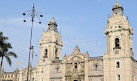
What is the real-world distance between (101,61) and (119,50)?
482 centimetres

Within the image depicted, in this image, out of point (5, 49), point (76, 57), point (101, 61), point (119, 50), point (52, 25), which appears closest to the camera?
point (5, 49)

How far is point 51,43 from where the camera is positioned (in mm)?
62656

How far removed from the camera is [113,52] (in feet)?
172

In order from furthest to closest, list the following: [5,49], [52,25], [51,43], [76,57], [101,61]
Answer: [52,25]
[51,43]
[76,57]
[101,61]
[5,49]

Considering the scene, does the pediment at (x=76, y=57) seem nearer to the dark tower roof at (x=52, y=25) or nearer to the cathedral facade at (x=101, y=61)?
the cathedral facade at (x=101, y=61)

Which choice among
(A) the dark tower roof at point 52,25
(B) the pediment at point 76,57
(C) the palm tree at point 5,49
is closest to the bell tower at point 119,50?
(B) the pediment at point 76,57

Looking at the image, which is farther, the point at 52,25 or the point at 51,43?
the point at 52,25

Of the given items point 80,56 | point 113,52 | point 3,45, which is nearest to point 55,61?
point 80,56

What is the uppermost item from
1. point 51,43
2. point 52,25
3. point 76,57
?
point 52,25

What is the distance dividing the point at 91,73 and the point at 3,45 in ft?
78.9

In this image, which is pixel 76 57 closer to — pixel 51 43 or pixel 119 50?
pixel 51 43

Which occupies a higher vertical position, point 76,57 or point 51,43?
point 51,43

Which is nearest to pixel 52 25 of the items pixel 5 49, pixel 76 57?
pixel 76 57

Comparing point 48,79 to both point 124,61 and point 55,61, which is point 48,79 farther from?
point 124,61
